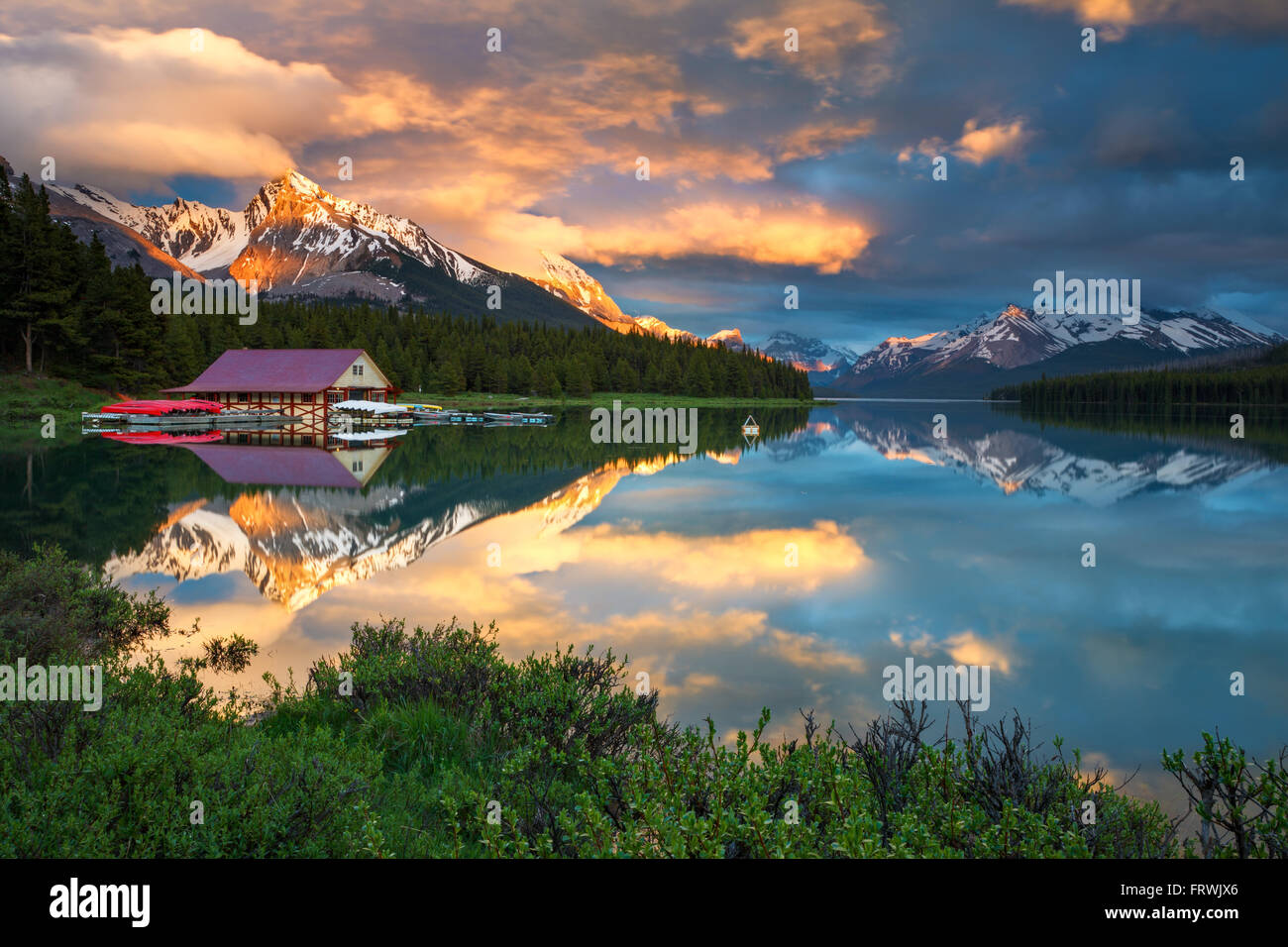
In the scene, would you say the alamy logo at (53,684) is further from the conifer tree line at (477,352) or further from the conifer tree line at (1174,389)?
the conifer tree line at (1174,389)

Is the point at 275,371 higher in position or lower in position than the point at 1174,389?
lower

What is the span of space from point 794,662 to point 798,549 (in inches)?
338

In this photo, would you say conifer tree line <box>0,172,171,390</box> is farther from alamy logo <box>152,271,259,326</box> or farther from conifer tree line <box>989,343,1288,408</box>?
conifer tree line <box>989,343,1288,408</box>

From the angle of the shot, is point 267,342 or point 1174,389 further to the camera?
point 1174,389

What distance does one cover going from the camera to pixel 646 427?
8644 centimetres

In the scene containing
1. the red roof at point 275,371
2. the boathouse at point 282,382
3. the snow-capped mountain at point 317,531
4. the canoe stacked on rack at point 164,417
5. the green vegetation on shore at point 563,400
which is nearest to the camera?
the snow-capped mountain at point 317,531

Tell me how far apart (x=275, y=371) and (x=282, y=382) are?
299cm

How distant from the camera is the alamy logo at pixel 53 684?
7332mm

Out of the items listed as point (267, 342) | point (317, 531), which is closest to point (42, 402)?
point (267, 342)
